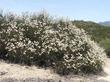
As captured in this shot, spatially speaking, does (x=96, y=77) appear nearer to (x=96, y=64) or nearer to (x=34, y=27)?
(x=96, y=64)

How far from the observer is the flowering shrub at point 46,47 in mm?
13695

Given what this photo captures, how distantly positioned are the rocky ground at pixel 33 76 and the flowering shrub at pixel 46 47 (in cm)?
43

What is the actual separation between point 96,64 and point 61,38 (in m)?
1.81

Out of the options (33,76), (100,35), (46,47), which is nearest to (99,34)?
(100,35)

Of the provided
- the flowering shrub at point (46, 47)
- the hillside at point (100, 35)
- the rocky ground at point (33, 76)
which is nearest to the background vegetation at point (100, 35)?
the hillside at point (100, 35)

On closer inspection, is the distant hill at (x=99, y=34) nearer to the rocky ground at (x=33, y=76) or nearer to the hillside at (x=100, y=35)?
the hillside at (x=100, y=35)

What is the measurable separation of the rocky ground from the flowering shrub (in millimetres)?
430

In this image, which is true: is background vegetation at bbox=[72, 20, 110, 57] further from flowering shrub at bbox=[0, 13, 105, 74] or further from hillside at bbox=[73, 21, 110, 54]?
flowering shrub at bbox=[0, 13, 105, 74]

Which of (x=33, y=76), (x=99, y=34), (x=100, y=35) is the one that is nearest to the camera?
(x=33, y=76)

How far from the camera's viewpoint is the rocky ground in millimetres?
12039

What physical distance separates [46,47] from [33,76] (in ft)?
5.78

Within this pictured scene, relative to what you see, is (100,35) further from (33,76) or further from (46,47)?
(33,76)

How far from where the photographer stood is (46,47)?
13.8 metres

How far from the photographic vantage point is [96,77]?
44.4ft
